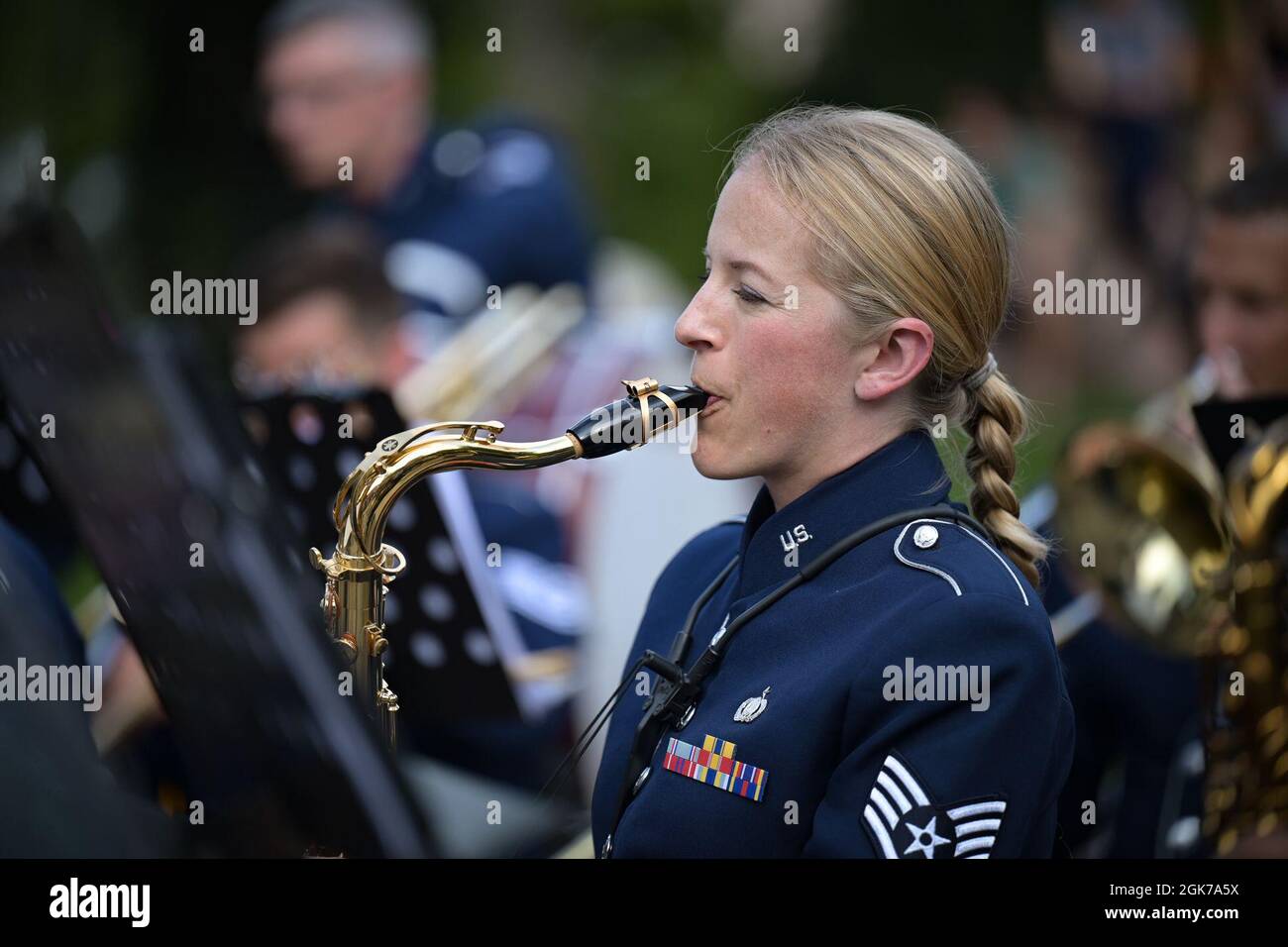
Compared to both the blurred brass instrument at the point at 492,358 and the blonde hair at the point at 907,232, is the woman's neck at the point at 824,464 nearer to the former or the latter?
the blonde hair at the point at 907,232

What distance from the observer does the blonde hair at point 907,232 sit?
2057mm

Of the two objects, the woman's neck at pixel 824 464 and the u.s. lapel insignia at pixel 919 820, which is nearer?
the u.s. lapel insignia at pixel 919 820

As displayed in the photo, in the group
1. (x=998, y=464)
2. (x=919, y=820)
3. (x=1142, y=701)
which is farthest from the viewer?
(x=1142, y=701)

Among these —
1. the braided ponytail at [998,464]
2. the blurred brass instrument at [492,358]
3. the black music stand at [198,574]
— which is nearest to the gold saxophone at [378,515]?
the black music stand at [198,574]

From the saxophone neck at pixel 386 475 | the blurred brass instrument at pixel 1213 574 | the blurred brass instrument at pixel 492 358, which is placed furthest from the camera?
the blurred brass instrument at pixel 492 358

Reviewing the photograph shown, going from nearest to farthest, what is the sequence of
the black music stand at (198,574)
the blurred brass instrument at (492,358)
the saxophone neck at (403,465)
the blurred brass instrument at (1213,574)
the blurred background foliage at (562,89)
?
the black music stand at (198,574), the saxophone neck at (403,465), the blurred brass instrument at (1213,574), the blurred brass instrument at (492,358), the blurred background foliage at (562,89)

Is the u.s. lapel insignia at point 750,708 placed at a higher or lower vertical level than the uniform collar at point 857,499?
lower

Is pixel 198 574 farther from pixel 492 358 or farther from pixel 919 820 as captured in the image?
pixel 492 358

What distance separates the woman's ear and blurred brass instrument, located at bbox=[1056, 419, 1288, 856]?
5.02 ft

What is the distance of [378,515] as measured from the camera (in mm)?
2346

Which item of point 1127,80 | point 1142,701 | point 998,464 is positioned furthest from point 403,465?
point 1127,80

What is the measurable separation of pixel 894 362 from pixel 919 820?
639mm

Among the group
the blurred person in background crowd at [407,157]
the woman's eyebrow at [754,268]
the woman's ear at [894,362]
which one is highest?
the blurred person in background crowd at [407,157]
